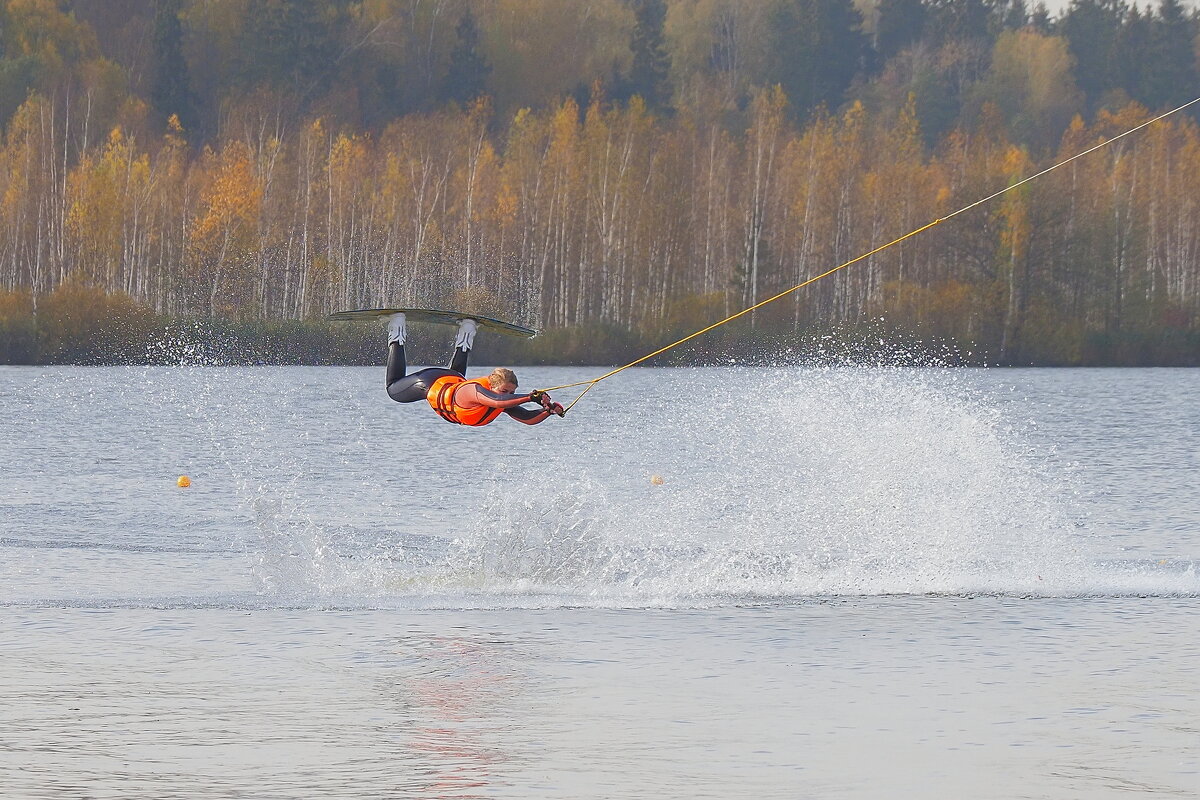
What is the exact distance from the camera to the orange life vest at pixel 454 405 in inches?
453

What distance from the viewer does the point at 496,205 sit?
57438mm

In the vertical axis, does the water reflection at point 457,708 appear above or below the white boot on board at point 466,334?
below

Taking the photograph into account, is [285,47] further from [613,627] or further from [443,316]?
[613,627]

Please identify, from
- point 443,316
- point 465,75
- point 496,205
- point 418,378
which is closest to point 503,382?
point 418,378

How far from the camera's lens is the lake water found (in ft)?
26.2

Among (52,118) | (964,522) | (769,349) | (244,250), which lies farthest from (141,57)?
(964,522)

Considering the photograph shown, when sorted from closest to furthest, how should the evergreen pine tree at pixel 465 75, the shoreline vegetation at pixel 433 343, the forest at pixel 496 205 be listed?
1. the shoreline vegetation at pixel 433 343
2. the forest at pixel 496 205
3. the evergreen pine tree at pixel 465 75

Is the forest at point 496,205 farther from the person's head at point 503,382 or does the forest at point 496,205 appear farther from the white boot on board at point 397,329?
the person's head at point 503,382

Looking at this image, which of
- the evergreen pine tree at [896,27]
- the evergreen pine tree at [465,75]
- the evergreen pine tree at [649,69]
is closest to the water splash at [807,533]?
the evergreen pine tree at [465,75]

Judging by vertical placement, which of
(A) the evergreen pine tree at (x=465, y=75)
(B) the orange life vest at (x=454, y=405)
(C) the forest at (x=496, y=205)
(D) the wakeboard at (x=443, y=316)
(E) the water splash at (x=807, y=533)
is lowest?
(E) the water splash at (x=807, y=533)

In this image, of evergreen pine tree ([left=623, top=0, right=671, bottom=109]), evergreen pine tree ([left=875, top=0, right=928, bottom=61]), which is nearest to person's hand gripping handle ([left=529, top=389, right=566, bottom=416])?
evergreen pine tree ([left=623, top=0, right=671, bottom=109])

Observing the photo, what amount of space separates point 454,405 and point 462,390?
0.41 ft

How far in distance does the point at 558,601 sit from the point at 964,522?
5103 mm

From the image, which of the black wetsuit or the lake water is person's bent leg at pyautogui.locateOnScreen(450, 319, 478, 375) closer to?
the black wetsuit
